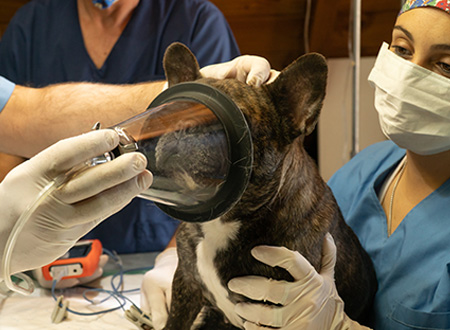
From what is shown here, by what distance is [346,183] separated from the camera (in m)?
1.49

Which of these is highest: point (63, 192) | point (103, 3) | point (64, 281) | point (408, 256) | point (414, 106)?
point (103, 3)

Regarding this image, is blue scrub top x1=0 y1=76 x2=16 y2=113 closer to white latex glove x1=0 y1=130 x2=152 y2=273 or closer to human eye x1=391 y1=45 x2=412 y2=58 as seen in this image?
white latex glove x1=0 y1=130 x2=152 y2=273

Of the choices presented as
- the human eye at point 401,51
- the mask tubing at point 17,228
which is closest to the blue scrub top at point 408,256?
the human eye at point 401,51

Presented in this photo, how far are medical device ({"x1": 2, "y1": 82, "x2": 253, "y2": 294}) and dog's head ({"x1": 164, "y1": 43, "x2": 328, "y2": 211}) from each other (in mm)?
84

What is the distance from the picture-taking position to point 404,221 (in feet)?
3.98

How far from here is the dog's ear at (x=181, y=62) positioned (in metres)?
0.94

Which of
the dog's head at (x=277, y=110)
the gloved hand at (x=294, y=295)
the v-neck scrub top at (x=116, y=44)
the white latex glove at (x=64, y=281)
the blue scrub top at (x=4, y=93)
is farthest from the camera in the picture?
the v-neck scrub top at (x=116, y=44)

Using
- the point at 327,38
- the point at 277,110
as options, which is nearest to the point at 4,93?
the point at 277,110

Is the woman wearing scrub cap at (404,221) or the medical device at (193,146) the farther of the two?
the woman wearing scrub cap at (404,221)

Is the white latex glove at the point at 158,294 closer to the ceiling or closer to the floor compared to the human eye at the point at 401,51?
closer to the floor

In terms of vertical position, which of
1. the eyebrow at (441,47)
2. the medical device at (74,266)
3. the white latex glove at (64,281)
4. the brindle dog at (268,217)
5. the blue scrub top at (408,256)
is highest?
the eyebrow at (441,47)

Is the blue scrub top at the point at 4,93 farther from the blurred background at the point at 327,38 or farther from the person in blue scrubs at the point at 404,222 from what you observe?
the blurred background at the point at 327,38

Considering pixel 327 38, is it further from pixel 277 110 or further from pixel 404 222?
pixel 277 110

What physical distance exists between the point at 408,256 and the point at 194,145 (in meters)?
0.74
